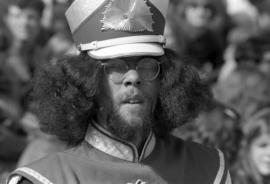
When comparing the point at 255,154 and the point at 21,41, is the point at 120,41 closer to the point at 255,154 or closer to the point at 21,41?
the point at 255,154

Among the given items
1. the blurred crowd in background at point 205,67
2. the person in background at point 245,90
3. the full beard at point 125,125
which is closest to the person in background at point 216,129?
the blurred crowd in background at point 205,67

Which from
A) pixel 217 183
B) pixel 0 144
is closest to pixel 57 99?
pixel 217 183

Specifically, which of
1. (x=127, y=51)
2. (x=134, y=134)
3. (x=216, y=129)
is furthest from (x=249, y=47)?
(x=127, y=51)

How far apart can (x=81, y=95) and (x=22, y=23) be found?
2421 millimetres

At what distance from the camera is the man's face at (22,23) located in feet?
16.3

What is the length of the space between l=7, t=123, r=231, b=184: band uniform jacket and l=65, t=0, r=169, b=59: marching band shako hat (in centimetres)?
33

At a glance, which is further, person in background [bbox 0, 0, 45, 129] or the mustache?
person in background [bbox 0, 0, 45, 129]

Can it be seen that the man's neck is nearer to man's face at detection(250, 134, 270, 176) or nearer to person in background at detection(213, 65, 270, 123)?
man's face at detection(250, 134, 270, 176)

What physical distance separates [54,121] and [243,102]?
6.33ft

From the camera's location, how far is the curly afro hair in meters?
2.65

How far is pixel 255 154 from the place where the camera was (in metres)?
4.06

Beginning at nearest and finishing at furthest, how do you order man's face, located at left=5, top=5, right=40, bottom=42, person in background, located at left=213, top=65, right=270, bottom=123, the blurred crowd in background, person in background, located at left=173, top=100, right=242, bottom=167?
1. person in background, located at left=173, top=100, right=242, bottom=167
2. the blurred crowd in background
3. person in background, located at left=213, top=65, right=270, bottom=123
4. man's face, located at left=5, top=5, right=40, bottom=42

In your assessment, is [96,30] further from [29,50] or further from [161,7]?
[29,50]

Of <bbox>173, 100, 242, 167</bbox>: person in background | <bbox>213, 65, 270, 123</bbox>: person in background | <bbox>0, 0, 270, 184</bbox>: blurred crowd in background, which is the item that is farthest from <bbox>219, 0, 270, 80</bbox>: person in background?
<bbox>173, 100, 242, 167</bbox>: person in background
